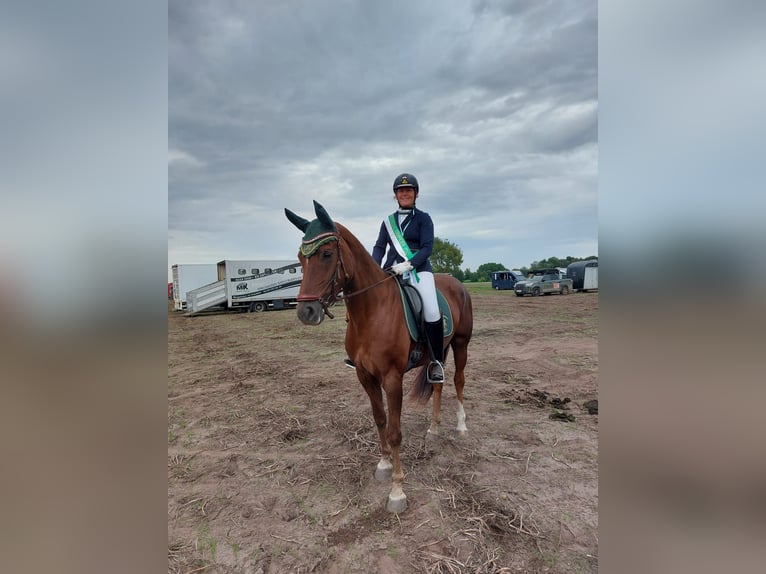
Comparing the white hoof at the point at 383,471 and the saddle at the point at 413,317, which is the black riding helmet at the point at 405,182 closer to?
the saddle at the point at 413,317

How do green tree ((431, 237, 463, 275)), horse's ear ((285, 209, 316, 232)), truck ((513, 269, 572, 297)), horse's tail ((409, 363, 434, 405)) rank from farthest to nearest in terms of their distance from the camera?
green tree ((431, 237, 463, 275))
truck ((513, 269, 572, 297))
horse's tail ((409, 363, 434, 405))
horse's ear ((285, 209, 316, 232))

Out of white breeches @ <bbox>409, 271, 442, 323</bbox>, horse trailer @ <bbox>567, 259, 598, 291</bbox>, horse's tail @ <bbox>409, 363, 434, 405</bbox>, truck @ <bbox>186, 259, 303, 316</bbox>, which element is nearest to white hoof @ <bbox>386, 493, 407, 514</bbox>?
horse's tail @ <bbox>409, 363, 434, 405</bbox>

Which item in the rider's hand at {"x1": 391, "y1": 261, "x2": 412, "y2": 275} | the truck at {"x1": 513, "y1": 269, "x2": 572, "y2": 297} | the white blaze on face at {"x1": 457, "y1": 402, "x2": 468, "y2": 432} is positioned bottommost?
the white blaze on face at {"x1": 457, "y1": 402, "x2": 468, "y2": 432}

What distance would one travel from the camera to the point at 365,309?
126 inches

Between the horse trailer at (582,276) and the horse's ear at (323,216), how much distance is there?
30417 millimetres

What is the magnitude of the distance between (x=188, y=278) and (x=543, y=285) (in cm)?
2773

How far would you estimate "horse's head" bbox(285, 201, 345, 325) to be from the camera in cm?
262

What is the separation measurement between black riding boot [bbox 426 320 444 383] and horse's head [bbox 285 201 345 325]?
4.24 ft

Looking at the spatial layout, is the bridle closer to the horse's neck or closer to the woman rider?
the horse's neck

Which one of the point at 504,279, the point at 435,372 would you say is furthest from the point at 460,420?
the point at 504,279

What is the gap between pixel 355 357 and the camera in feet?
11.0

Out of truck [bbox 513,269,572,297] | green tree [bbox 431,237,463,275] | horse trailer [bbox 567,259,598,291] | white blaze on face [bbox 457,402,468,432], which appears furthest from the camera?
green tree [bbox 431,237,463,275]
